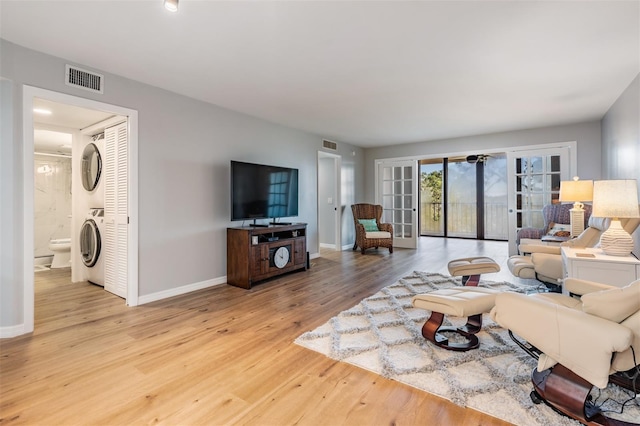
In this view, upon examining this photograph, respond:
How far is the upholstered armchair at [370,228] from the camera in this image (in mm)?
6426

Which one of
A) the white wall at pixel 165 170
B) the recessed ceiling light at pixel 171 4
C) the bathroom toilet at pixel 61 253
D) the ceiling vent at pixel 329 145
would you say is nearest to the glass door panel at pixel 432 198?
the ceiling vent at pixel 329 145

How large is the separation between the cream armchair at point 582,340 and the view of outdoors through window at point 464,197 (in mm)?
7996

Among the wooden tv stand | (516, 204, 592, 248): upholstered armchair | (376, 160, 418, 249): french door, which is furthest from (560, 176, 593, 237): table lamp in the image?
the wooden tv stand

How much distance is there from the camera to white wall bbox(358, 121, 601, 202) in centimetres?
517

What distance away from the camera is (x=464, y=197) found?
9367 millimetres

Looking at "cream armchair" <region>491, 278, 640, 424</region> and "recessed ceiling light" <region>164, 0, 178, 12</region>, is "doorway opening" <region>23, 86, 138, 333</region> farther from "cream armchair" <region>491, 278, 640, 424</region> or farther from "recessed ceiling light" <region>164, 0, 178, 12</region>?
"cream armchair" <region>491, 278, 640, 424</region>

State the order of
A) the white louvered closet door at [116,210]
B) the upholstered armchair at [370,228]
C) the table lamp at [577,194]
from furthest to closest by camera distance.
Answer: the upholstered armchair at [370,228] < the table lamp at [577,194] < the white louvered closet door at [116,210]

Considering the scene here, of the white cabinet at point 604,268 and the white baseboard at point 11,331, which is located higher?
the white cabinet at point 604,268

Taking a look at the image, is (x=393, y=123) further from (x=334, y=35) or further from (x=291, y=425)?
(x=291, y=425)

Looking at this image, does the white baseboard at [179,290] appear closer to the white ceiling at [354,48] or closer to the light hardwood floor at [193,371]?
the light hardwood floor at [193,371]

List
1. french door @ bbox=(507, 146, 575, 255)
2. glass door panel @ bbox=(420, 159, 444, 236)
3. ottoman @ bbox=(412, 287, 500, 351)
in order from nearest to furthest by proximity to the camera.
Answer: ottoman @ bbox=(412, 287, 500, 351) → french door @ bbox=(507, 146, 575, 255) → glass door panel @ bbox=(420, 159, 444, 236)

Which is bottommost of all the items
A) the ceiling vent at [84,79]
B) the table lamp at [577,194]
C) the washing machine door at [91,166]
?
the table lamp at [577,194]

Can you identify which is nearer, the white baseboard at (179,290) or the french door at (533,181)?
the white baseboard at (179,290)

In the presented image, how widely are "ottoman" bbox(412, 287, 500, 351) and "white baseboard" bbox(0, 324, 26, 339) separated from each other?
3.26m
